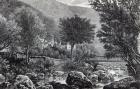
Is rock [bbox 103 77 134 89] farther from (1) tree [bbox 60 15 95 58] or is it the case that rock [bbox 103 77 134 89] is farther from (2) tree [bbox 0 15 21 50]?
(1) tree [bbox 60 15 95 58]

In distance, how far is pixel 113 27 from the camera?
2100cm

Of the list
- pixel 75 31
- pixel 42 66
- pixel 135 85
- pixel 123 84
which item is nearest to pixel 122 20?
pixel 135 85

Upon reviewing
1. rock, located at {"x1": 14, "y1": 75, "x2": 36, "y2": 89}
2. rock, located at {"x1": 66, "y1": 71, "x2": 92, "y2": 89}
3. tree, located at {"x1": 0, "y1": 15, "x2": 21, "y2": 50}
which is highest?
tree, located at {"x1": 0, "y1": 15, "x2": 21, "y2": 50}

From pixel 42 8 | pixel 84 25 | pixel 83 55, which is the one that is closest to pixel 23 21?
pixel 83 55

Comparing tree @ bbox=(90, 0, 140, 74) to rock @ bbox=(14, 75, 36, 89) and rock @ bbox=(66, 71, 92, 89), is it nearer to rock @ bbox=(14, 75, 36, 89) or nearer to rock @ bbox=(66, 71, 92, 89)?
rock @ bbox=(66, 71, 92, 89)

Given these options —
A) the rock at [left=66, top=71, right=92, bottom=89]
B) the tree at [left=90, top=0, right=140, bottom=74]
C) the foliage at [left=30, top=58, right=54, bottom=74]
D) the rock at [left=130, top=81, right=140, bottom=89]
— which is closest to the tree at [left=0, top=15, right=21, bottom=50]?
the foliage at [left=30, top=58, right=54, bottom=74]

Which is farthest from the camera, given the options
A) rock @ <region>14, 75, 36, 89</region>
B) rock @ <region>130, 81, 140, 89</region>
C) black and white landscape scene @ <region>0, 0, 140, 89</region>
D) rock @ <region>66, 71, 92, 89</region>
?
rock @ <region>66, 71, 92, 89</region>

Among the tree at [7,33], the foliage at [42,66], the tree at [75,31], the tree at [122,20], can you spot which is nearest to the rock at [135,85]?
the tree at [122,20]

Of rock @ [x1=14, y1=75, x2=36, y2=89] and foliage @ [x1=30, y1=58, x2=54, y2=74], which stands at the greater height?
rock @ [x1=14, y1=75, x2=36, y2=89]

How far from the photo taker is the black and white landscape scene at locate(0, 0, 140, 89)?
66.5 ft

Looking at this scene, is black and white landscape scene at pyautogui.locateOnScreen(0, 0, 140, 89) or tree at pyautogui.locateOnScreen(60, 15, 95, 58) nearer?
black and white landscape scene at pyautogui.locateOnScreen(0, 0, 140, 89)

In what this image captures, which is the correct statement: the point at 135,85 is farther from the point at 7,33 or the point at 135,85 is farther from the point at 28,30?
the point at 28,30

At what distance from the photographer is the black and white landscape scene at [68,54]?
66.5ft

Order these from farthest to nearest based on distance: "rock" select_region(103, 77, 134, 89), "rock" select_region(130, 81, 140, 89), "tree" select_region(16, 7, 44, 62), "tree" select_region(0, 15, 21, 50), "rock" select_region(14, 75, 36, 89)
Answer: "tree" select_region(16, 7, 44, 62) < "tree" select_region(0, 15, 21, 50) < "rock" select_region(103, 77, 134, 89) < "rock" select_region(14, 75, 36, 89) < "rock" select_region(130, 81, 140, 89)
